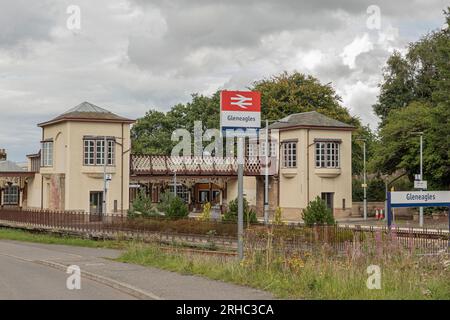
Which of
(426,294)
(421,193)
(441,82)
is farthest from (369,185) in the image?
(426,294)

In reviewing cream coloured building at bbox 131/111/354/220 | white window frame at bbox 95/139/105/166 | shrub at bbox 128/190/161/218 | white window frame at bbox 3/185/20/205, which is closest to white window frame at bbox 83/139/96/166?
white window frame at bbox 95/139/105/166

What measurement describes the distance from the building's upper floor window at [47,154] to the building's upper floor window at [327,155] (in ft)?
68.6

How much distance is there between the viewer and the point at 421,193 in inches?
890

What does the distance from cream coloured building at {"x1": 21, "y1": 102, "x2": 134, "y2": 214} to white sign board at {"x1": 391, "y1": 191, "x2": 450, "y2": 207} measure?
30.1 m

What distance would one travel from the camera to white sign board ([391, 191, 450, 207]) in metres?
22.1

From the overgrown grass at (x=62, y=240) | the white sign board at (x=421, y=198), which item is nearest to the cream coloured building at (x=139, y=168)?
the overgrown grass at (x=62, y=240)

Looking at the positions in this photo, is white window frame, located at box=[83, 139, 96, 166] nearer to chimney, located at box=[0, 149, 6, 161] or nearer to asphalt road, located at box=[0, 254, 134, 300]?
chimney, located at box=[0, 149, 6, 161]

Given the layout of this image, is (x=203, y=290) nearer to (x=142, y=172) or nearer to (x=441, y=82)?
(x=441, y=82)

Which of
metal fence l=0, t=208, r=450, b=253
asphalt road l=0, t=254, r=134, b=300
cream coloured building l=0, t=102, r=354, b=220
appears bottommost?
asphalt road l=0, t=254, r=134, b=300

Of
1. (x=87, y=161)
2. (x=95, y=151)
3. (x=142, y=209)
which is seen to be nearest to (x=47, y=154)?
(x=87, y=161)

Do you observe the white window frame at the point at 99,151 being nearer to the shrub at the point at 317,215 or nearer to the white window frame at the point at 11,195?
the white window frame at the point at 11,195

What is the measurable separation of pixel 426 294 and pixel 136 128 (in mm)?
77284

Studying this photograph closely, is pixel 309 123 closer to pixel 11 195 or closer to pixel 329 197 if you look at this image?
pixel 329 197

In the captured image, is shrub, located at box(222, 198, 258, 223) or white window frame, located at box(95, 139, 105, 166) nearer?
shrub, located at box(222, 198, 258, 223)
